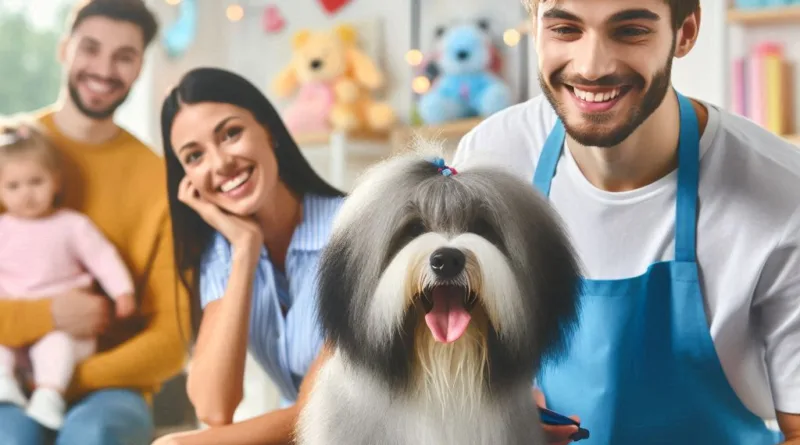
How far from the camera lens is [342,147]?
1791mm

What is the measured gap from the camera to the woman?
61.2 inches

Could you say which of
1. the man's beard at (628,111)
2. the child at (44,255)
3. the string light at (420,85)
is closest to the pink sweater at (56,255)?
the child at (44,255)

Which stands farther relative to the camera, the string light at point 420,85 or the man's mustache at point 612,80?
the string light at point 420,85

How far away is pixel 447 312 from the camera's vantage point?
3.31 ft

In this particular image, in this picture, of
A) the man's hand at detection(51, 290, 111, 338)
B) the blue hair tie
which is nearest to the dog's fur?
the blue hair tie

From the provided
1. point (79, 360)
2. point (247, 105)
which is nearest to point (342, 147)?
point (247, 105)

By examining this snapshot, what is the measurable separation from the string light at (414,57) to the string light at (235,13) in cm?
39

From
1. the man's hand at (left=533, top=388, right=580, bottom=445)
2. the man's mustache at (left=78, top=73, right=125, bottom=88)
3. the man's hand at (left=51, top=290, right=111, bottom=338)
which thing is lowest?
the man's hand at (left=533, top=388, right=580, bottom=445)

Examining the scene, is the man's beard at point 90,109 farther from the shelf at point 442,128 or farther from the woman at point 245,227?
the shelf at point 442,128

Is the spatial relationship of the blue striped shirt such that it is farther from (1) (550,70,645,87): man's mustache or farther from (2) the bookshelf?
(2) the bookshelf

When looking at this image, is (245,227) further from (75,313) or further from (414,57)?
(414,57)

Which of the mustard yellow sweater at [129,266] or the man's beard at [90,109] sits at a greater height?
the man's beard at [90,109]

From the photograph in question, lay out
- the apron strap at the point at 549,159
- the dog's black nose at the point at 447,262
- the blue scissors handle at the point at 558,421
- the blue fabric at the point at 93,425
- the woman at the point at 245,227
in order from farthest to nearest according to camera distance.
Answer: the blue fabric at the point at 93,425
the woman at the point at 245,227
the apron strap at the point at 549,159
the blue scissors handle at the point at 558,421
the dog's black nose at the point at 447,262

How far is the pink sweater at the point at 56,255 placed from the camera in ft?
5.74
